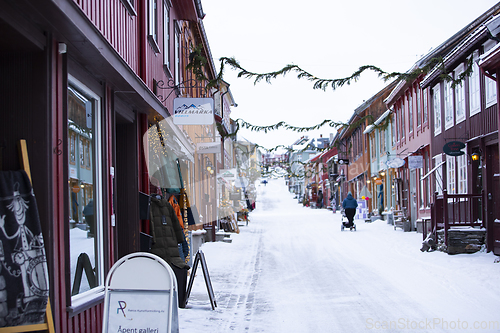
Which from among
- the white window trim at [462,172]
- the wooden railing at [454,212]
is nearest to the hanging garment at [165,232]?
the wooden railing at [454,212]

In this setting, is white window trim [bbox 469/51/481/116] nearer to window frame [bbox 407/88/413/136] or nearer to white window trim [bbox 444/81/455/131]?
white window trim [bbox 444/81/455/131]

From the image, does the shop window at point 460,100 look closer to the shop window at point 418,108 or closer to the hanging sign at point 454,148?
the hanging sign at point 454,148

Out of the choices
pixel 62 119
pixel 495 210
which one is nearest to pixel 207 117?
pixel 62 119

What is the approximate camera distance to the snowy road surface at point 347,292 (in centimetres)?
582

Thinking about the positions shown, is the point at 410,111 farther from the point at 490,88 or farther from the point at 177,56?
the point at 177,56

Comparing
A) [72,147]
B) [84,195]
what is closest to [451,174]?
[84,195]

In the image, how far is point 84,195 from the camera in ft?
17.3

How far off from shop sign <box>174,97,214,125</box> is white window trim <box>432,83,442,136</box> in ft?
34.6

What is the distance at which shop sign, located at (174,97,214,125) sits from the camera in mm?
8875

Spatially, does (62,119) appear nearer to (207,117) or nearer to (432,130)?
(207,117)

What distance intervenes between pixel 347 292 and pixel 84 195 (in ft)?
14.1

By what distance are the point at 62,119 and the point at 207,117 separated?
4.46 metres

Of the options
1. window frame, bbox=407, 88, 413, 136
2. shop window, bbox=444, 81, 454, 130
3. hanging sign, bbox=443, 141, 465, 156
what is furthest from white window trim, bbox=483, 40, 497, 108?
window frame, bbox=407, 88, 413, 136

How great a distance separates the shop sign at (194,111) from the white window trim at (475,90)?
7.66m
